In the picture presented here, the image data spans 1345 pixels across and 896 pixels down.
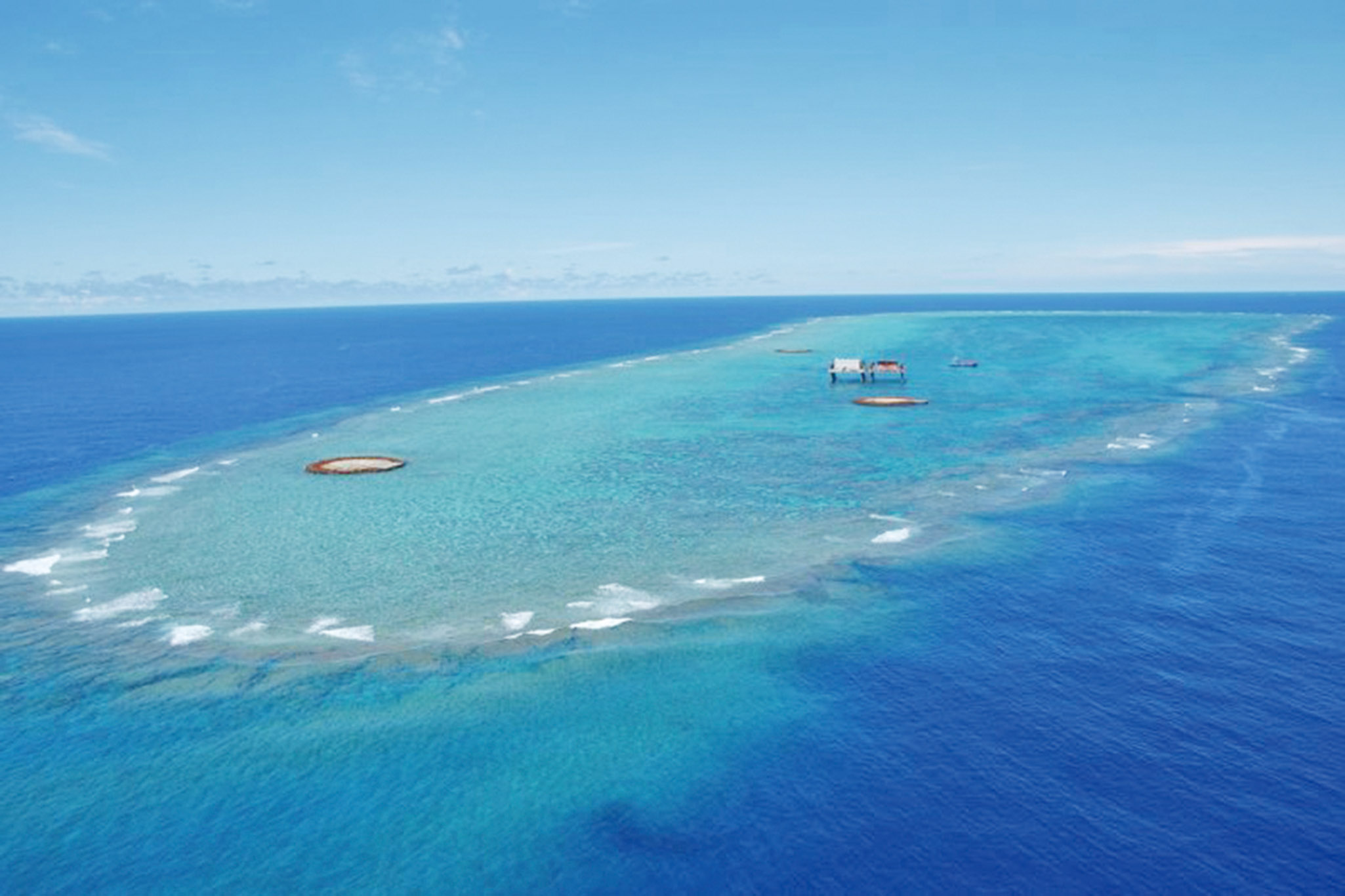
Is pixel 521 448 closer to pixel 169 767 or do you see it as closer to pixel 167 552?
pixel 167 552

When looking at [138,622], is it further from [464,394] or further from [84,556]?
[464,394]

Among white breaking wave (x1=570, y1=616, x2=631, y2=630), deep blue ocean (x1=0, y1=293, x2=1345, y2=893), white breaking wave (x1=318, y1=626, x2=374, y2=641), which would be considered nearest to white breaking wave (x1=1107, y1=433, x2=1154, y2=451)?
deep blue ocean (x1=0, y1=293, x2=1345, y2=893)

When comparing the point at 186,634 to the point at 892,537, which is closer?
the point at 186,634

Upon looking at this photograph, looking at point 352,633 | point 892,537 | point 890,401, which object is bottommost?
point 352,633

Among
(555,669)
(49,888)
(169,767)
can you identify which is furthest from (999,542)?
(49,888)

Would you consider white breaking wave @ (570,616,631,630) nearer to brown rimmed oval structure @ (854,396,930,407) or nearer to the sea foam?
the sea foam

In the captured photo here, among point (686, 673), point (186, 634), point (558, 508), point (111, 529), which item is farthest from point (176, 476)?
point (686, 673)

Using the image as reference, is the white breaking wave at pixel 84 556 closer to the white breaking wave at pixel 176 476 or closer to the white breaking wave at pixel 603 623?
the white breaking wave at pixel 176 476
